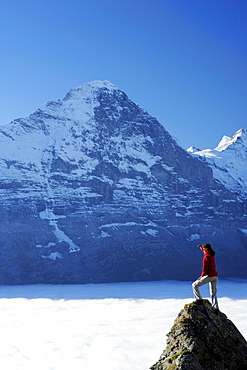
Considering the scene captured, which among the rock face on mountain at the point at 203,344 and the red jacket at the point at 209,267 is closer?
the rock face on mountain at the point at 203,344

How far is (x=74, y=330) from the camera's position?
11681 centimetres

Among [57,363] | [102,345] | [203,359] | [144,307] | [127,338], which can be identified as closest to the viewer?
[203,359]

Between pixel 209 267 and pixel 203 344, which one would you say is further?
pixel 209 267

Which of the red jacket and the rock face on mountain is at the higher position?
the red jacket

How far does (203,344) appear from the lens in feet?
45.3

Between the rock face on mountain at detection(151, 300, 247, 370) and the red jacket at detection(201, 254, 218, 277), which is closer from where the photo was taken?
the rock face on mountain at detection(151, 300, 247, 370)

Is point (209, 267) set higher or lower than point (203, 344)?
higher

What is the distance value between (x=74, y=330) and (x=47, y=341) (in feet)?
52.4

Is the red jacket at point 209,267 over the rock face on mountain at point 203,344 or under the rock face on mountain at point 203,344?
over

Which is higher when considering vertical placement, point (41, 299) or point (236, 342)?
point (236, 342)

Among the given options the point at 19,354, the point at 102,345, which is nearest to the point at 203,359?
the point at 19,354

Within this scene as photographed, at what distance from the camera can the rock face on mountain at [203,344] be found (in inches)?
524

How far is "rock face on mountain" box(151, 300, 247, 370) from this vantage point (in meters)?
13.3

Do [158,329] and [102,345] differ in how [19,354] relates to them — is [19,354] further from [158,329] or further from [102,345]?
[158,329]
